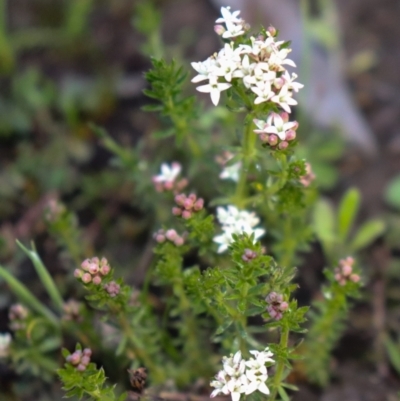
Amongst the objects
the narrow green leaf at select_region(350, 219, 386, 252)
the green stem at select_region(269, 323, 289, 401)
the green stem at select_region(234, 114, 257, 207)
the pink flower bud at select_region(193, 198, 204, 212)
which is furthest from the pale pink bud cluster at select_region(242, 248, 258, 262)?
the narrow green leaf at select_region(350, 219, 386, 252)

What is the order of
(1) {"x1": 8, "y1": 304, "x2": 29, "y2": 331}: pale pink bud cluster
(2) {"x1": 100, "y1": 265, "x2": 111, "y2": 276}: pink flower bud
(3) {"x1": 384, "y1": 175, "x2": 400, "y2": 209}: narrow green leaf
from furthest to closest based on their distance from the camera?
(3) {"x1": 384, "y1": 175, "x2": 400, "y2": 209}: narrow green leaf → (1) {"x1": 8, "y1": 304, "x2": 29, "y2": 331}: pale pink bud cluster → (2) {"x1": 100, "y1": 265, "x2": 111, "y2": 276}: pink flower bud

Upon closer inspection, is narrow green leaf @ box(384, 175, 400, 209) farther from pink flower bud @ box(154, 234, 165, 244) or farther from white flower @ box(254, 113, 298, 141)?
pink flower bud @ box(154, 234, 165, 244)

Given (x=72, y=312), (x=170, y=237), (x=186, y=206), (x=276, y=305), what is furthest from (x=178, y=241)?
(x=72, y=312)

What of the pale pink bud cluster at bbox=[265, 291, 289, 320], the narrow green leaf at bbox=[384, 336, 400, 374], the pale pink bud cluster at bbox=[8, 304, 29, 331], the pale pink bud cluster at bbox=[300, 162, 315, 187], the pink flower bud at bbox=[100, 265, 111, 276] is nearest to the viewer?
the pale pink bud cluster at bbox=[265, 291, 289, 320]

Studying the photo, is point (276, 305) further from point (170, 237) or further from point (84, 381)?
point (84, 381)

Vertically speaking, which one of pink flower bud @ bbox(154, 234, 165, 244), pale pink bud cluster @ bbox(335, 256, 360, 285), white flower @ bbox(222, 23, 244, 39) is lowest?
pink flower bud @ bbox(154, 234, 165, 244)

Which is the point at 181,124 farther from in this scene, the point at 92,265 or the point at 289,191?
the point at 92,265

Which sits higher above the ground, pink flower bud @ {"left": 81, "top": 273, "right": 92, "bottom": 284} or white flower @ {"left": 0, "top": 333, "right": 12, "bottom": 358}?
pink flower bud @ {"left": 81, "top": 273, "right": 92, "bottom": 284}
